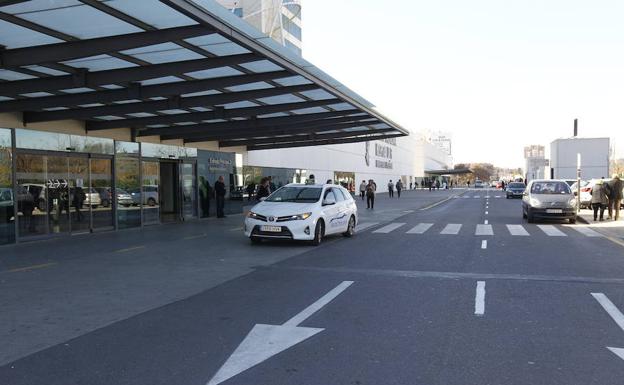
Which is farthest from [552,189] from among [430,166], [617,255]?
[430,166]

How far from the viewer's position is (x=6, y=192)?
13633 millimetres

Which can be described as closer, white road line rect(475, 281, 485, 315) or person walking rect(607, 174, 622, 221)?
white road line rect(475, 281, 485, 315)

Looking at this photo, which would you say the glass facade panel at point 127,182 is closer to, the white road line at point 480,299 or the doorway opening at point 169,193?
the doorway opening at point 169,193

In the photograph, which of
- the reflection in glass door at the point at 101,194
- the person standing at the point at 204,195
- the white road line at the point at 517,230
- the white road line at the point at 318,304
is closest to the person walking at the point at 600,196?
the white road line at the point at 517,230

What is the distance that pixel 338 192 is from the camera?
15.3 m

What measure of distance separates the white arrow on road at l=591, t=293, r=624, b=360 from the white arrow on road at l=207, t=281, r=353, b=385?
9.29 ft

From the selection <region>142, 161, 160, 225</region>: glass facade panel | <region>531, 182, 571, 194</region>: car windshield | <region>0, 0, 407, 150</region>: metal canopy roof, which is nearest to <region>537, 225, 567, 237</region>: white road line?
<region>531, 182, 571, 194</region>: car windshield

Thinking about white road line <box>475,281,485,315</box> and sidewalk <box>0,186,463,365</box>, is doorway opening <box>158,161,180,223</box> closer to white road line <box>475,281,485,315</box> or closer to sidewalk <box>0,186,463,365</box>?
sidewalk <box>0,186,463,365</box>

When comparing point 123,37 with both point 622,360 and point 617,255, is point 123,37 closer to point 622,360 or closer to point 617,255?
point 622,360

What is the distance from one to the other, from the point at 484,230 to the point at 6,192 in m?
13.8

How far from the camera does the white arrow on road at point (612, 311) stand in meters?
5.01

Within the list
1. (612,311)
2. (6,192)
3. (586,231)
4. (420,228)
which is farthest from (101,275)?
(586,231)

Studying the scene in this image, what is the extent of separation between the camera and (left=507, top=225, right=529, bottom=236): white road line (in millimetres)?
16219

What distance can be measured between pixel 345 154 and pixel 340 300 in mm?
44336
